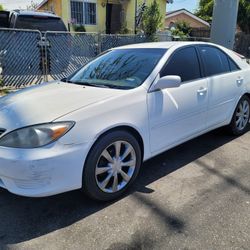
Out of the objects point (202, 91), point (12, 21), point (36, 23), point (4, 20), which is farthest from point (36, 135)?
point (4, 20)

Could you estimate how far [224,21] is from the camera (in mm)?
8633

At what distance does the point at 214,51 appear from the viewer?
186 inches

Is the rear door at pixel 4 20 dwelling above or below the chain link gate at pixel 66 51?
above

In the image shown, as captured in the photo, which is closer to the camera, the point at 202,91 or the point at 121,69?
the point at 121,69

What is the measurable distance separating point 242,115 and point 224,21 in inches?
171

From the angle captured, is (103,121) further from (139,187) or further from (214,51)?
(214,51)

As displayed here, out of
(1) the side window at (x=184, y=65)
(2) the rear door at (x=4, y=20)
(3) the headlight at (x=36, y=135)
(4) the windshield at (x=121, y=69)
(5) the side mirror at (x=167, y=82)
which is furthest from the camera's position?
(2) the rear door at (x=4, y=20)

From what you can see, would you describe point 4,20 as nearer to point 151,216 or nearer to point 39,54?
point 39,54

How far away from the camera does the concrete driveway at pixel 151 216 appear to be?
106 inches

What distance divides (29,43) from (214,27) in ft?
16.3

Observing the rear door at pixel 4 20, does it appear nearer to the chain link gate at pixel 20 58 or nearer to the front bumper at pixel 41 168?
Answer: the chain link gate at pixel 20 58

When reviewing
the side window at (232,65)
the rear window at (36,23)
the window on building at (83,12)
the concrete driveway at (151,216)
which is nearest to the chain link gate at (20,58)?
the rear window at (36,23)

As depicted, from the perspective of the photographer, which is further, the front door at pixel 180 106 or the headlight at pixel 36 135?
the front door at pixel 180 106

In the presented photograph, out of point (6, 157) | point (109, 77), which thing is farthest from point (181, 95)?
point (6, 157)
